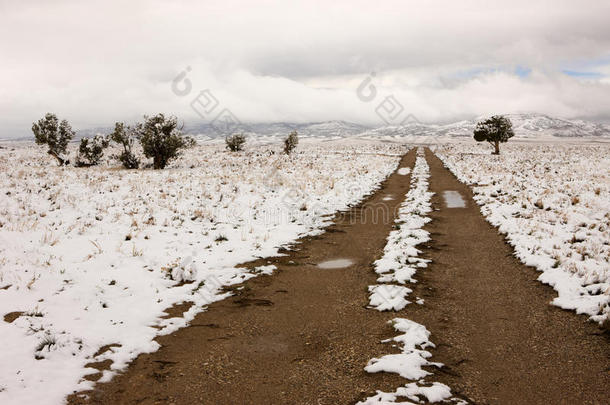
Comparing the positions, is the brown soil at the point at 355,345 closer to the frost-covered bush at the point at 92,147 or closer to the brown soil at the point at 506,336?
the brown soil at the point at 506,336

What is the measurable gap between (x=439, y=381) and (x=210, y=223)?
1116 cm

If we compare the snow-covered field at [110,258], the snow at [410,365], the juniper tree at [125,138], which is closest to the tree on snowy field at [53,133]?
the juniper tree at [125,138]

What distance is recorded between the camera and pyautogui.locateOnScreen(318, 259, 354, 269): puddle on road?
10.4 meters

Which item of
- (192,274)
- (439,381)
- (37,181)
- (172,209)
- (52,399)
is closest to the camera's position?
(52,399)

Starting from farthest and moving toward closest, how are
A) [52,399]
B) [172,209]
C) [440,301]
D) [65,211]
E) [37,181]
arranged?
[37,181], [172,209], [65,211], [440,301], [52,399]

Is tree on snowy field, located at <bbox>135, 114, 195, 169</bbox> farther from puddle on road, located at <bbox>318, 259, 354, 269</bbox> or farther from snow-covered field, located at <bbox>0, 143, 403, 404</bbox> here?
puddle on road, located at <bbox>318, 259, 354, 269</bbox>

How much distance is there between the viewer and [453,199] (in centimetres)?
2103

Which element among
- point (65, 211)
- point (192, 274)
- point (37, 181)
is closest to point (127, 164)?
point (37, 181)

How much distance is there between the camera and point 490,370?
5.47 meters

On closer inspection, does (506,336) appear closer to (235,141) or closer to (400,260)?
(400,260)

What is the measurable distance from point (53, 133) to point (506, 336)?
136 ft

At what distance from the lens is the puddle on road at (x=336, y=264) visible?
10.4 meters

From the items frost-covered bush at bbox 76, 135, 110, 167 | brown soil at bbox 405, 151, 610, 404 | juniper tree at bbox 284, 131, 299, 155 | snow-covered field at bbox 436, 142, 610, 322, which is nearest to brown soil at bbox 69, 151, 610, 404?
brown soil at bbox 405, 151, 610, 404

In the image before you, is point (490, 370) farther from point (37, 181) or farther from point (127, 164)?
A: point (127, 164)
